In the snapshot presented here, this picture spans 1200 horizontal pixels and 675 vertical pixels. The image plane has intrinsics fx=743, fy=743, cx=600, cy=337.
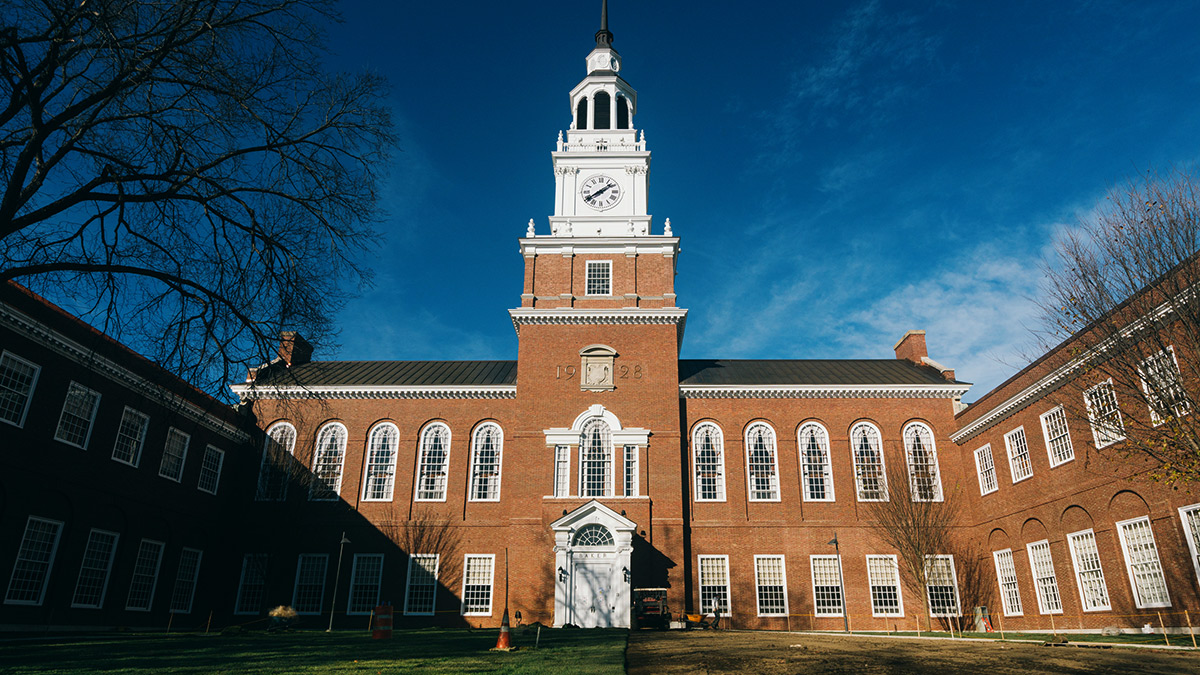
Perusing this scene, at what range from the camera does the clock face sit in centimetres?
3438

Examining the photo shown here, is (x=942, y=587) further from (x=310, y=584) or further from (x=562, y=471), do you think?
(x=310, y=584)

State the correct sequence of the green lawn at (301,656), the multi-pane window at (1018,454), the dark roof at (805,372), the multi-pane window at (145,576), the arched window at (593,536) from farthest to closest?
1. the dark roof at (805,372)
2. the arched window at (593,536)
3. the multi-pane window at (1018,454)
4. the multi-pane window at (145,576)
5. the green lawn at (301,656)

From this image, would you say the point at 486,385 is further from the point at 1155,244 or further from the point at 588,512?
the point at 1155,244

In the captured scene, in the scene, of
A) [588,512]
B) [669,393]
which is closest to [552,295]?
[669,393]

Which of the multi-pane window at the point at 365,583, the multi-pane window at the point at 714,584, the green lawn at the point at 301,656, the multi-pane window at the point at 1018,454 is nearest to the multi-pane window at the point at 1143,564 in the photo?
the multi-pane window at the point at 1018,454

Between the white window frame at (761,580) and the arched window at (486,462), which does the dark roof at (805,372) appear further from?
the arched window at (486,462)

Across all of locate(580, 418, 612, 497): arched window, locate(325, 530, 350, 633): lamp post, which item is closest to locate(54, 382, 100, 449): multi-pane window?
locate(325, 530, 350, 633): lamp post

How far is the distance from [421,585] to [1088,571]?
2299 cm

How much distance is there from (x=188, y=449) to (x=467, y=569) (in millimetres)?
11560

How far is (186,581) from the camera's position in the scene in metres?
28.0

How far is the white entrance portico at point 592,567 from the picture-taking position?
1053 inches

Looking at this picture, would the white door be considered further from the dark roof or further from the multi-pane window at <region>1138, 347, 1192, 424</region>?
the multi-pane window at <region>1138, 347, 1192, 424</region>

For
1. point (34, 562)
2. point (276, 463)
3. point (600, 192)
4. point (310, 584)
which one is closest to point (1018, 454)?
point (600, 192)

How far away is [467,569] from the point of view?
2939cm
